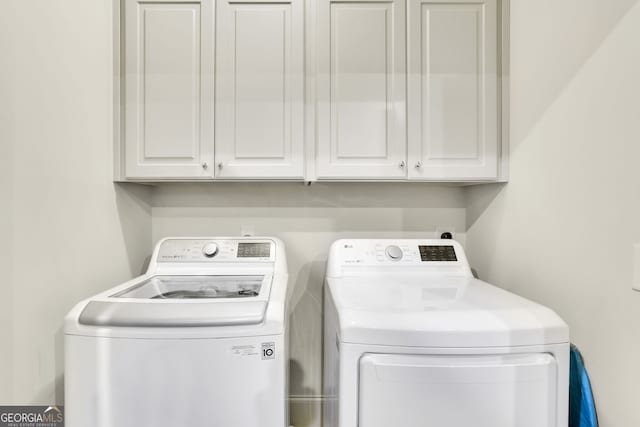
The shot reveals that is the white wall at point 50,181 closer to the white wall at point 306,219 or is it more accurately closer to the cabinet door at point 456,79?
the white wall at point 306,219

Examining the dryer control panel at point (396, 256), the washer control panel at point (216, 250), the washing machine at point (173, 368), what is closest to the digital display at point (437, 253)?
the dryer control panel at point (396, 256)

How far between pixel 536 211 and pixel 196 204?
1640 mm

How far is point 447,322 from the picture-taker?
0.97 metres

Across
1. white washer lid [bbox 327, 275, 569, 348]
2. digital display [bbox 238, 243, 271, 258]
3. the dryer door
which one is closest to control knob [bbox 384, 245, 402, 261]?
white washer lid [bbox 327, 275, 569, 348]

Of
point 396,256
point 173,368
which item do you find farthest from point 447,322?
point 173,368

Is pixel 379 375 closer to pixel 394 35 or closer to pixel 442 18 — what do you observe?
pixel 394 35

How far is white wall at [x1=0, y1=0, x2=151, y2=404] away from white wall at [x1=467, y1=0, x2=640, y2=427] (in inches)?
69.4

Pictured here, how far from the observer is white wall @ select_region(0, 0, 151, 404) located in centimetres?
106

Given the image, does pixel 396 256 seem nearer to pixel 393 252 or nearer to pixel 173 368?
pixel 393 252

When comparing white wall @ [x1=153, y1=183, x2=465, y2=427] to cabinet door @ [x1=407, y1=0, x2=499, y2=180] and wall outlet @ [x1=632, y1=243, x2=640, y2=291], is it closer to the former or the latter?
cabinet door @ [x1=407, y1=0, x2=499, y2=180]

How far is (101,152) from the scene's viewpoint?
1490 millimetres

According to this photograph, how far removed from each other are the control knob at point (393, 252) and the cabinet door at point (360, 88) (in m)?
0.36

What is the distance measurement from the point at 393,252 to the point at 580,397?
2.68 ft

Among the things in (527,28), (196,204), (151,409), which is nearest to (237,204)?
(196,204)
